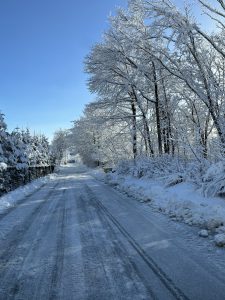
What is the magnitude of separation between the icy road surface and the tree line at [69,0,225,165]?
4.34 meters

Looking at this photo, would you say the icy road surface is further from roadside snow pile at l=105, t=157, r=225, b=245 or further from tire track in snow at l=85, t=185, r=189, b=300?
roadside snow pile at l=105, t=157, r=225, b=245

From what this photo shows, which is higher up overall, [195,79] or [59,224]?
[195,79]

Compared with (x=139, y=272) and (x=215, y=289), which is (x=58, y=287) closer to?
(x=139, y=272)

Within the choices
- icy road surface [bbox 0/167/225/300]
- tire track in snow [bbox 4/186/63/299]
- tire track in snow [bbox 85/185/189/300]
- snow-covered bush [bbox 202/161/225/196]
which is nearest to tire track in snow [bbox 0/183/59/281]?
icy road surface [bbox 0/167/225/300]

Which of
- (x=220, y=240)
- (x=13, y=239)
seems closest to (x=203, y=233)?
(x=220, y=240)

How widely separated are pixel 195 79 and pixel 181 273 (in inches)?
504

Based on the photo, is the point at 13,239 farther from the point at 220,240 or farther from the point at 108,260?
the point at 220,240

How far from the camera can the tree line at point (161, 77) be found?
14789 mm

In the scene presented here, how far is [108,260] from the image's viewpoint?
19.5 ft

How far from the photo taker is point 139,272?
17.3ft

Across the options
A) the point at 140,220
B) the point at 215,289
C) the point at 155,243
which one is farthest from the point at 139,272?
the point at 140,220

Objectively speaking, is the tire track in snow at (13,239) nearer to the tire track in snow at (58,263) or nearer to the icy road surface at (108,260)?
the icy road surface at (108,260)

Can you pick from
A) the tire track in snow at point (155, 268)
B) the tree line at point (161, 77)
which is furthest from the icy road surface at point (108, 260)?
the tree line at point (161, 77)

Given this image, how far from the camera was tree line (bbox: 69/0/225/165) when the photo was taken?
14789 millimetres
